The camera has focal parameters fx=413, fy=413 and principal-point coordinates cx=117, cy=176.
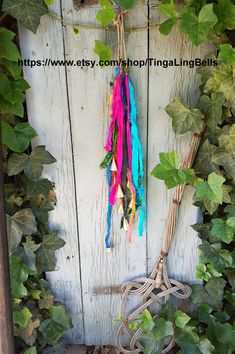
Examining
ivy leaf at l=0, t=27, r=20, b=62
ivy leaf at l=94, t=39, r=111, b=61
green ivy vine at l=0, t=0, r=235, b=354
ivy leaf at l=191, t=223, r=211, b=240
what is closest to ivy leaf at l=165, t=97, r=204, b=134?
green ivy vine at l=0, t=0, r=235, b=354

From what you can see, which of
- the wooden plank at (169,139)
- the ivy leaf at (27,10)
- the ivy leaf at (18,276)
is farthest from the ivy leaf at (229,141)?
the ivy leaf at (18,276)

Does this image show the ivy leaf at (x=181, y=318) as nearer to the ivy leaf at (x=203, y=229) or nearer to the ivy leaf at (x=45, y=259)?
the ivy leaf at (x=203, y=229)

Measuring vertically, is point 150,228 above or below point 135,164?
below

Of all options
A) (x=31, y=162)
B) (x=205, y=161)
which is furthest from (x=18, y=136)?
(x=205, y=161)

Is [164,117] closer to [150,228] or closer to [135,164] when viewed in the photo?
[135,164]

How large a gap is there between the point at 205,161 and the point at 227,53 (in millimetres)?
320

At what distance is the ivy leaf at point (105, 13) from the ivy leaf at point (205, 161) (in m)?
0.44

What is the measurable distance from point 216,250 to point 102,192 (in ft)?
1.34

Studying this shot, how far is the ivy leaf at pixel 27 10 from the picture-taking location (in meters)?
1.04

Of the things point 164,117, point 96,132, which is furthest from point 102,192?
point 164,117

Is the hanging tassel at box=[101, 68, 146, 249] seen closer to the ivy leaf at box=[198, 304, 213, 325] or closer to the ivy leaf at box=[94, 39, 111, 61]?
the ivy leaf at box=[94, 39, 111, 61]

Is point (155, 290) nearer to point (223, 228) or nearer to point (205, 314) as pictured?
point (205, 314)

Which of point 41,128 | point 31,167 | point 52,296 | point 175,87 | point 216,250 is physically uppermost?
point 175,87

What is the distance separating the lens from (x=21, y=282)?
4.25 ft
